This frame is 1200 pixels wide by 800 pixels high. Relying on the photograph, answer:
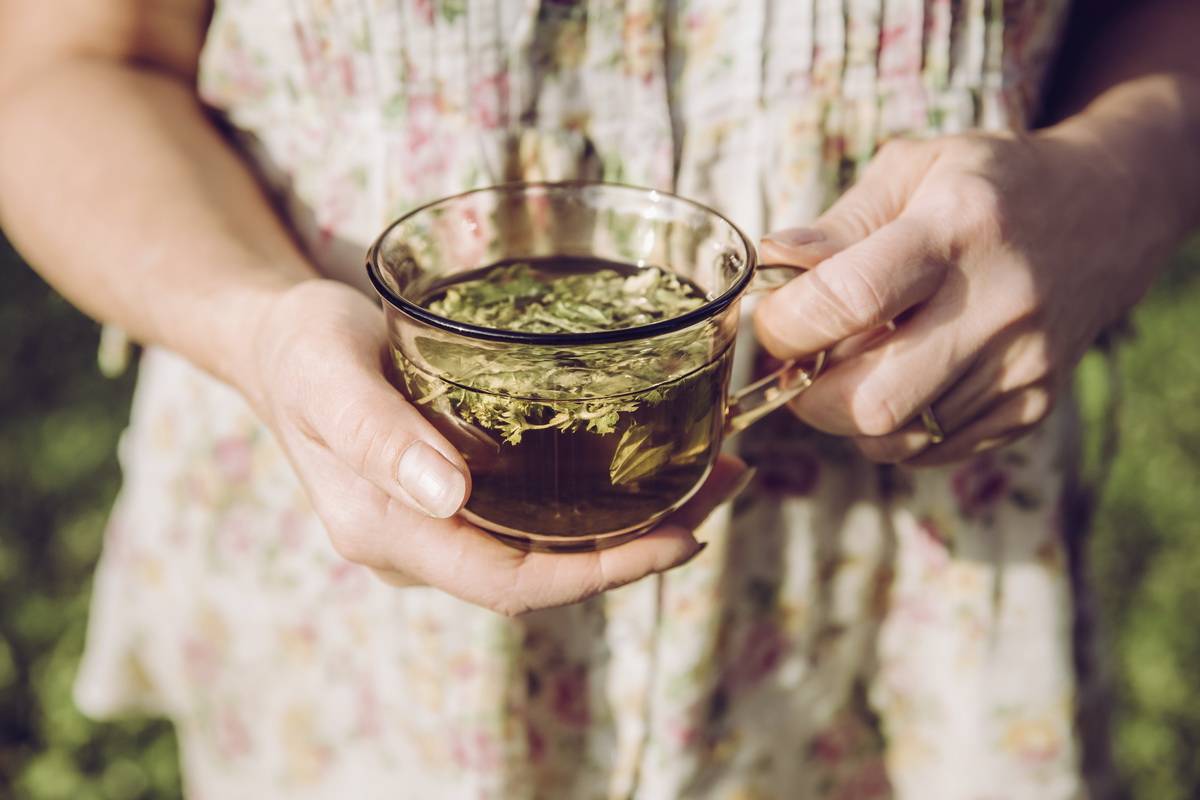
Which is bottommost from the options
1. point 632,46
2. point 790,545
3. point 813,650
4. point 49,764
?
point 49,764

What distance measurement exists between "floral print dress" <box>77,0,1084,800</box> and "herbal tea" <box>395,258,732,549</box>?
0.34m

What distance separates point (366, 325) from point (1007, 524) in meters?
1.14

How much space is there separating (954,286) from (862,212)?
15cm

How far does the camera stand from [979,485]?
5.73 ft

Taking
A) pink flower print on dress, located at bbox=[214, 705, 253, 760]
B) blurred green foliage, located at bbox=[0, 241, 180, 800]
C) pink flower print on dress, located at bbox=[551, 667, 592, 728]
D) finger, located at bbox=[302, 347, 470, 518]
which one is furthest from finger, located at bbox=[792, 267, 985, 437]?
blurred green foliage, located at bbox=[0, 241, 180, 800]

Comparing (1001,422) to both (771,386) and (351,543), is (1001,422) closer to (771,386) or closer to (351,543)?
(771,386)

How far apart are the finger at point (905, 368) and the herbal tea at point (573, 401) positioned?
20cm

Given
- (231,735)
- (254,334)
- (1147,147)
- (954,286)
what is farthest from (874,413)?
(231,735)

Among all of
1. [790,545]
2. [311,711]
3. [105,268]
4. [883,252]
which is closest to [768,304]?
[883,252]

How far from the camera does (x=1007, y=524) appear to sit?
177 centimetres

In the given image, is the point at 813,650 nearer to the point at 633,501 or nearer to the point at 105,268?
the point at 633,501

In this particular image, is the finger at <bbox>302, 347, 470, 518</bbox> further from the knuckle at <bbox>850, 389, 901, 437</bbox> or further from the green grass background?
the green grass background

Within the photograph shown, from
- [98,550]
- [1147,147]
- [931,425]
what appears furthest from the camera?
[98,550]

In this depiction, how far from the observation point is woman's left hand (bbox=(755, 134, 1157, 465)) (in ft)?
4.09
